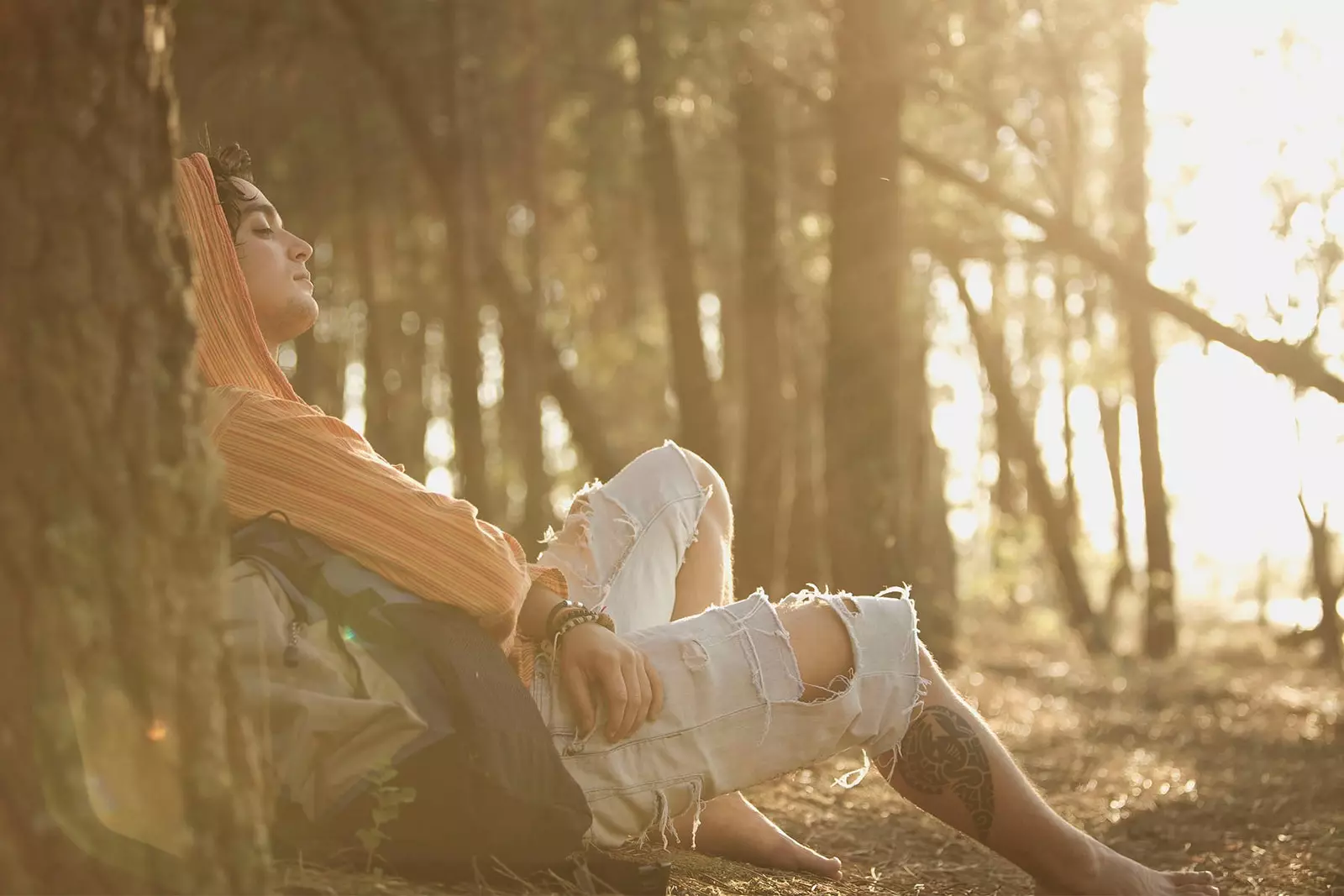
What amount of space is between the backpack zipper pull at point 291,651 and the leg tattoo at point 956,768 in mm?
1394

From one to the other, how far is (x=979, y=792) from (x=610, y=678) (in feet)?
3.00

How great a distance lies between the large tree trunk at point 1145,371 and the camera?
15141 mm

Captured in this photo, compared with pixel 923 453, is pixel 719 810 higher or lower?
lower

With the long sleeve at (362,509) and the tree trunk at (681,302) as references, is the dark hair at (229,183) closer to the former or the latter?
the long sleeve at (362,509)

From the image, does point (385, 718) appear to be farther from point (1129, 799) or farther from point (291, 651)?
point (1129, 799)

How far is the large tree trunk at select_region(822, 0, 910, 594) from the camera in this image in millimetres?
8773

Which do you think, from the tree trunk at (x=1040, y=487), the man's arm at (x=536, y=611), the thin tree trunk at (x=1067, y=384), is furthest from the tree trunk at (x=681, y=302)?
the man's arm at (x=536, y=611)

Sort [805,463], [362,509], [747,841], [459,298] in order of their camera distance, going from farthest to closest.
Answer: [805,463] → [459,298] → [747,841] → [362,509]

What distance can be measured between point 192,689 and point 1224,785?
5.48 meters

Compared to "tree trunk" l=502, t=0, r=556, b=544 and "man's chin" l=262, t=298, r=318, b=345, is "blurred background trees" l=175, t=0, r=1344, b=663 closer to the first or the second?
"tree trunk" l=502, t=0, r=556, b=544

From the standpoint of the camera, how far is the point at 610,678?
2.97 metres

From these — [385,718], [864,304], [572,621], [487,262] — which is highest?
[487,262]

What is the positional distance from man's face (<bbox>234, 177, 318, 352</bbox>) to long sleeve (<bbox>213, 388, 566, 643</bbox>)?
574 mm

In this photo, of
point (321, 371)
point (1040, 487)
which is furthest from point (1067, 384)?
point (321, 371)
